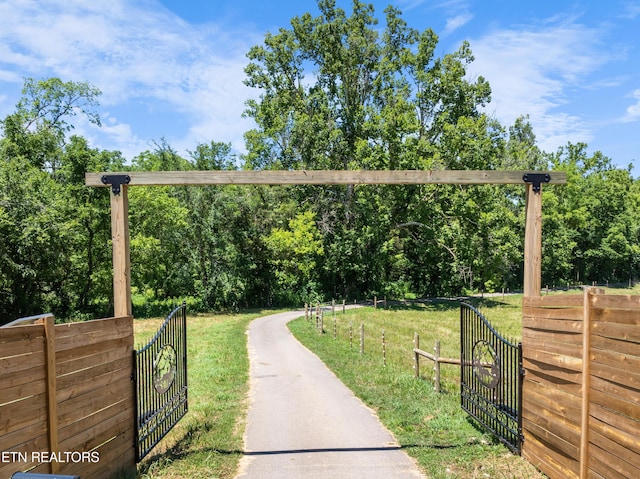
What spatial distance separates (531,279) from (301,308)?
106 ft

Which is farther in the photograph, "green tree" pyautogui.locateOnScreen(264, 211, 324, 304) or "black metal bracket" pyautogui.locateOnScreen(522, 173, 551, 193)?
"green tree" pyautogui.locateOnScreen(264, 211, 324, 304)

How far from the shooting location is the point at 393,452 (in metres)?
6.53

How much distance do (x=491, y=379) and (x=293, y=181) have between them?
3.98 meters

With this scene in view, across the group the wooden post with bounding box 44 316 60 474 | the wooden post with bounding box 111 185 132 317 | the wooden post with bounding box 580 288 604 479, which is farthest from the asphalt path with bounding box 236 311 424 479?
the wooden post with bounding box 111 185 132 317

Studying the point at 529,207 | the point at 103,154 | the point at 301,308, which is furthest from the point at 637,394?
the point at 301,308

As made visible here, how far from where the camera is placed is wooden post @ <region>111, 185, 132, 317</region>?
634 centimetres

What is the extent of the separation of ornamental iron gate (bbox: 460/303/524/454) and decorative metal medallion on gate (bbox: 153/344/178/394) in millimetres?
4477

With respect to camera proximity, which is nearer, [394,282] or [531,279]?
[531,279]

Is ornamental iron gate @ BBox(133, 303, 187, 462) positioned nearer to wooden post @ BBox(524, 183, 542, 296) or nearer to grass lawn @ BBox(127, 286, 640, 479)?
grass lawn @ BBox(127, 286, 640, 479)

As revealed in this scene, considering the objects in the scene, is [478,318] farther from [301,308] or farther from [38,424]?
[301,308]

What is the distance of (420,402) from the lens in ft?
29.0

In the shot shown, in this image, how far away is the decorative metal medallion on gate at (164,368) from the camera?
21.2 feet

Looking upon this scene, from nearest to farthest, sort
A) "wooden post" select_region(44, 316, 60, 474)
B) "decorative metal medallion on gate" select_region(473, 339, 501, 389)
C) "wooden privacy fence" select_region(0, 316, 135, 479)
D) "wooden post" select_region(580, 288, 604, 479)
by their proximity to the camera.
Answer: "wooden privacy fence" select_region(0, 316, 135, 479) < "wooden post" select_region(44, 316, 60, 474) < "wooden post" select_region(580, 288, 604, 479) < "decorative metal medallion on gate" select_region(473, 339, 501, 389)

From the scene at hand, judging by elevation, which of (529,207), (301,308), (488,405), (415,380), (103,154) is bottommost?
(301,308)
